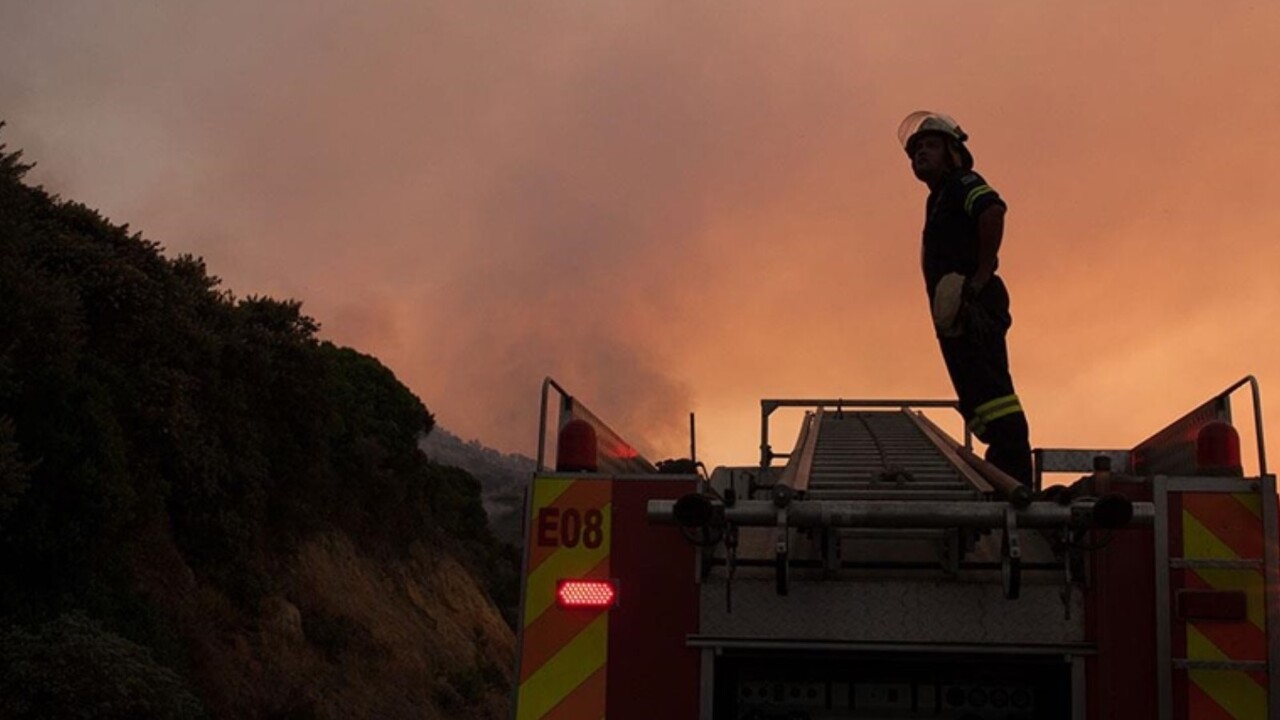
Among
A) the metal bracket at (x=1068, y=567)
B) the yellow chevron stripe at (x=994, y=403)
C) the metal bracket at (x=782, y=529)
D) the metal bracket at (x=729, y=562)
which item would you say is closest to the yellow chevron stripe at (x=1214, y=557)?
the metal bracket at (x=1068, y=567)

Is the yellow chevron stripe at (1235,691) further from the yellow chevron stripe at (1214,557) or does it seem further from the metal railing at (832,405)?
the metal railing at (832,405)

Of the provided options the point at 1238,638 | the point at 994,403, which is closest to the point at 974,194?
the point at 994,403

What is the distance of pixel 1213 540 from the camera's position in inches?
203

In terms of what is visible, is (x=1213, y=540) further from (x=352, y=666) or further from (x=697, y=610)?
(x=352, y=666)

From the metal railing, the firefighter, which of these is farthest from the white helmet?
the metal railing

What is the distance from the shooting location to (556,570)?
548 cm

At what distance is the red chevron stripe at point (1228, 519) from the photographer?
5.15m

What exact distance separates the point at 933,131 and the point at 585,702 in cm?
376

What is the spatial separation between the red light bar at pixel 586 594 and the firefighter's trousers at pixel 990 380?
253cm

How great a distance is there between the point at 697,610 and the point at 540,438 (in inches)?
36.5

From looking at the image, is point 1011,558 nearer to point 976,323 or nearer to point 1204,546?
point 1204,546

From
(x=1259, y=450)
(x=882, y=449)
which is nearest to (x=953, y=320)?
(x=882, y=449)

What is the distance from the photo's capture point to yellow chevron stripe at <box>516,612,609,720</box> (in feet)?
17.7

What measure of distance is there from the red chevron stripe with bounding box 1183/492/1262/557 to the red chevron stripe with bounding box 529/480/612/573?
209cm
